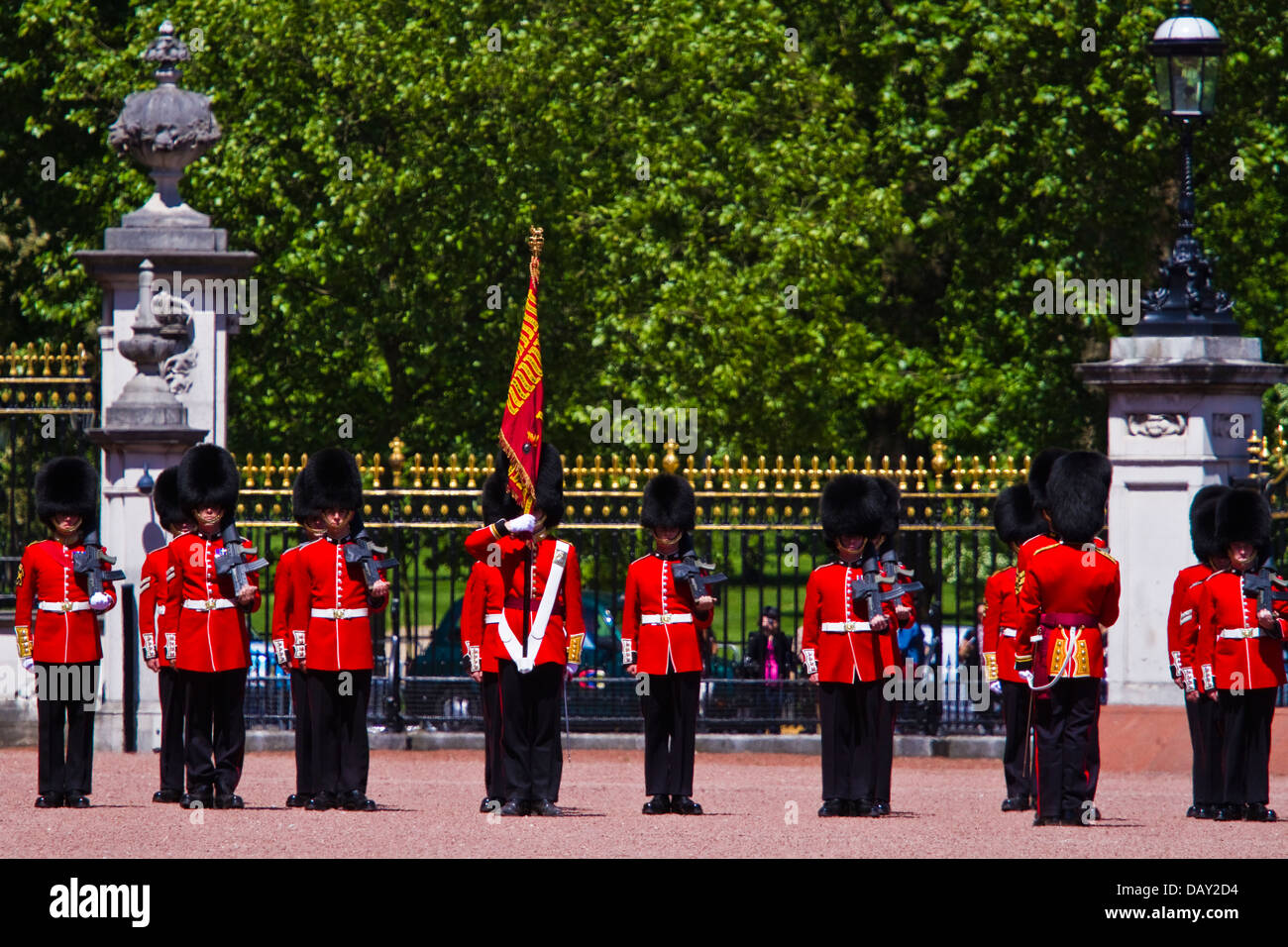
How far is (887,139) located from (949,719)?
9.83m

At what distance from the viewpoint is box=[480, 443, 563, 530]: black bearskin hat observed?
1174 cm

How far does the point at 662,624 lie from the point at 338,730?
1.56 metres

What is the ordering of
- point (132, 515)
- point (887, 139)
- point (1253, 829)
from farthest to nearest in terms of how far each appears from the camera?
1. point (887, 139)
2. point (132, 515)
3. point (1253, 829)

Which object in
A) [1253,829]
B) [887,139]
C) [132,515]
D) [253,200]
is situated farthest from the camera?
[887,139]

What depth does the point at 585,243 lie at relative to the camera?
23.2 m

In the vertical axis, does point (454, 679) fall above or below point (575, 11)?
below

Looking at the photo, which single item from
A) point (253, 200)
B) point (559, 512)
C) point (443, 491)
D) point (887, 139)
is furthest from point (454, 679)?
point (887, 139)

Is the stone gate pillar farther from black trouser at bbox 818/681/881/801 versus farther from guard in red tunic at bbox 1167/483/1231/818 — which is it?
guard in red tunic at bbox 1167/483/1231/818

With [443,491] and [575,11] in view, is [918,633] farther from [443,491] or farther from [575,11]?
[575,11]

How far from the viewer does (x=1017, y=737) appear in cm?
1252

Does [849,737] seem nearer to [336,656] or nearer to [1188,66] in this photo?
[336,656]

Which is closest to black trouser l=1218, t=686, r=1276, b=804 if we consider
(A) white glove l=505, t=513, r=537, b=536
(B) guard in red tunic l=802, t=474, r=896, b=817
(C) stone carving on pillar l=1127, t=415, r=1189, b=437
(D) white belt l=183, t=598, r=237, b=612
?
(B) guard in red tunic l=802, t=474, r=896, b=817

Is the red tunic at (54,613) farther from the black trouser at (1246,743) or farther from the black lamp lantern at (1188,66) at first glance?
the black lamp lantern at (1188,66)

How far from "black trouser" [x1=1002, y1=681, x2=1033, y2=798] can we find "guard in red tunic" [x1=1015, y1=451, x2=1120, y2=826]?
88 centimetres
